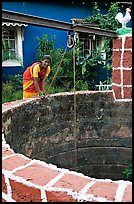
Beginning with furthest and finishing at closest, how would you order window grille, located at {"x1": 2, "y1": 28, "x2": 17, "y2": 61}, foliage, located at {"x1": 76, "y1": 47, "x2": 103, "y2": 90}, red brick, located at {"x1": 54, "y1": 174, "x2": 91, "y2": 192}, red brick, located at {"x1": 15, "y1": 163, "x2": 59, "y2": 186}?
foliage, located at {"x1": 76, "y1": 47, "x2": 103, "y2": 90} → window grille, located at {"x1": 2, "y1": 28, "x2": 17, "y2": 61} → red brick, located at {"x1": 15, "y1": 163, "x2": 59, "y2": 186} → red brick, located at {"x1": 54, "y1": 174, "x2": 91, "y2": 192}

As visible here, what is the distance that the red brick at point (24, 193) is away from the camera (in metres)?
1.70

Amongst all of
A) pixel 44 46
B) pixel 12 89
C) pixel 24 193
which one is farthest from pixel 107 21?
pixel 24 193

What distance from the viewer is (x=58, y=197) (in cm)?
163

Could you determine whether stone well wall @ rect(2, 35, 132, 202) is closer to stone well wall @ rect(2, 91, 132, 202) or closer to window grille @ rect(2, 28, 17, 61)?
stone well wall @ rect(2, 91, 132, 202)

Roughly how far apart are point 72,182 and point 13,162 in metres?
0.51

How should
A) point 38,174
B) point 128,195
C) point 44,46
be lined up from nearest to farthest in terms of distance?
point 128,195, point 38,174, point 44,46

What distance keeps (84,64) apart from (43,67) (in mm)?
4541

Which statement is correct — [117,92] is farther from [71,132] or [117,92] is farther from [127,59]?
[71,132]

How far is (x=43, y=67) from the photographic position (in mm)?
4895

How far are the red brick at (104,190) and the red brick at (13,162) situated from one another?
0.58 m

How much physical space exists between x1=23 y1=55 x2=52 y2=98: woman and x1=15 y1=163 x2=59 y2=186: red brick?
2.93 m

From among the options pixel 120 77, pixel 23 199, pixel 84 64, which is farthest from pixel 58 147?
pixel 84 64

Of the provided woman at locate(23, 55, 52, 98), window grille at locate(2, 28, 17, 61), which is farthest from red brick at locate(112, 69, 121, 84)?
window grille at locate(2, 28, 17, 61)

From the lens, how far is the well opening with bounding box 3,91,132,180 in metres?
4.83
